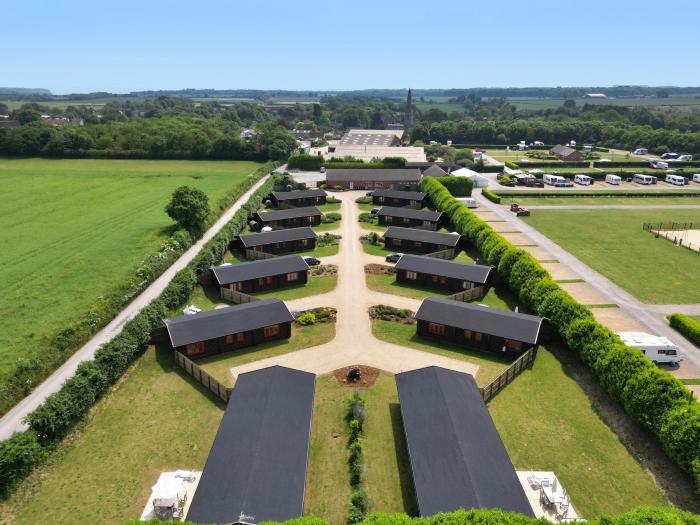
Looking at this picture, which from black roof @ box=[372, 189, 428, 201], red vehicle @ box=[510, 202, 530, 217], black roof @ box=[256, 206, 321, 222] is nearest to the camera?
black roof @ box=[256, 206, 321, 222]

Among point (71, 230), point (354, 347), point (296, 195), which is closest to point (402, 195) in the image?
point (296, 195)

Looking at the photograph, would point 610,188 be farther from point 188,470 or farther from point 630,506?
point 188,470

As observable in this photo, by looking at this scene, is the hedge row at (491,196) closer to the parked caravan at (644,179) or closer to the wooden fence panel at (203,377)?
the parked caravan at (644,179)

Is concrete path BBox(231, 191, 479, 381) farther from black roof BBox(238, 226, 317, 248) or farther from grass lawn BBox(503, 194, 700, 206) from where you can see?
grass lawn BBox(503, 194, 700, 206)

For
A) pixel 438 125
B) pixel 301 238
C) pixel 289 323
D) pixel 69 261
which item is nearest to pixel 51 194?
pixel 69 261

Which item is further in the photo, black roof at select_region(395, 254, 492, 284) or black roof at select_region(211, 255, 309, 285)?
black roof at select_region(395, 254, 492, 284)

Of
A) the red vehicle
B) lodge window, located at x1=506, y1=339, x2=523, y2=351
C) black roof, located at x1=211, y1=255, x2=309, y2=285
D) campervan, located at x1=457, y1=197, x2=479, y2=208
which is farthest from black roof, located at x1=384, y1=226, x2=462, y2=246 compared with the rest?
the red vehicle
